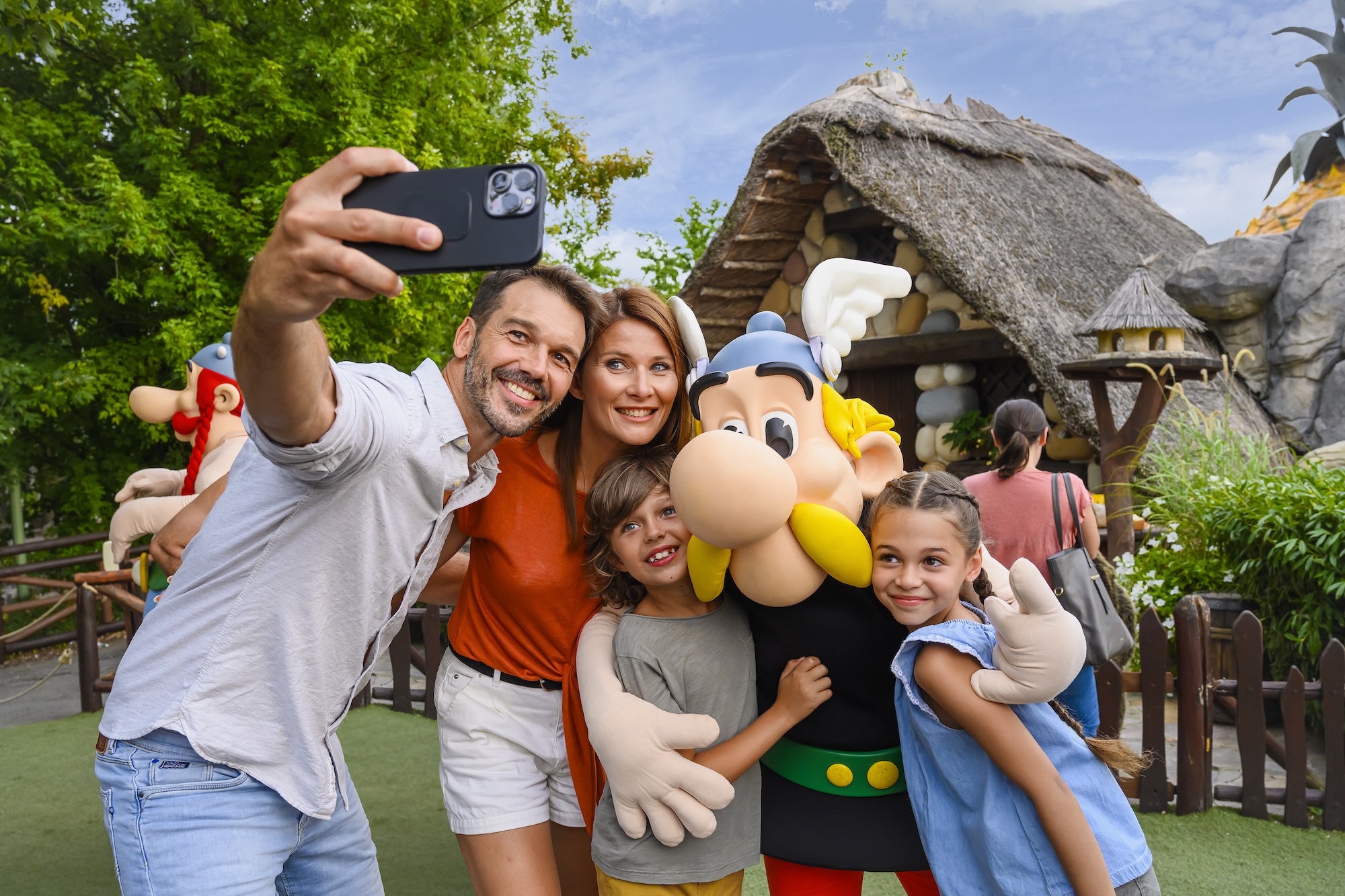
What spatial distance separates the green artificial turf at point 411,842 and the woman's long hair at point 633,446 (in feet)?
6.35

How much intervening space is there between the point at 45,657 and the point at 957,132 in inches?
392

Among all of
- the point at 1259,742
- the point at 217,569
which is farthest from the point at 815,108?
the point at 217,569

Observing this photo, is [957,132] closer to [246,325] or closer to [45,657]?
[246,325]

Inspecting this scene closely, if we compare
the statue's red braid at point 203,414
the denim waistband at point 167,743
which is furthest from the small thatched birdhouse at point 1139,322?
the denim waistband at point 167,743

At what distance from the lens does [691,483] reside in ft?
5.34

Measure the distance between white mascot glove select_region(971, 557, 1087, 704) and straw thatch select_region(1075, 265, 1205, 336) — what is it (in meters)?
5.35

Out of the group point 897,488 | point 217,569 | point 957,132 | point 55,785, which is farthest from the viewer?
point 957,132

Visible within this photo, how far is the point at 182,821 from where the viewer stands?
1482 millimetres

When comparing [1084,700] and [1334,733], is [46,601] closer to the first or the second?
[1084,700]

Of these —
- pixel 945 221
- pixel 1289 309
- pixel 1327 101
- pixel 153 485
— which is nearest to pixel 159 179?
pixel 153 485

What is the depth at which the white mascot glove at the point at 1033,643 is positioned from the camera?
1.53 meters

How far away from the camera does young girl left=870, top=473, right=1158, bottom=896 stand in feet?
5.30

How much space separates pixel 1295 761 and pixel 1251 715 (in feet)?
0.75

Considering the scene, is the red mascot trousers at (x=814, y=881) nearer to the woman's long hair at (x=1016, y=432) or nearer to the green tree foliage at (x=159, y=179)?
the woman's long hair at (x=1016, y=432)
